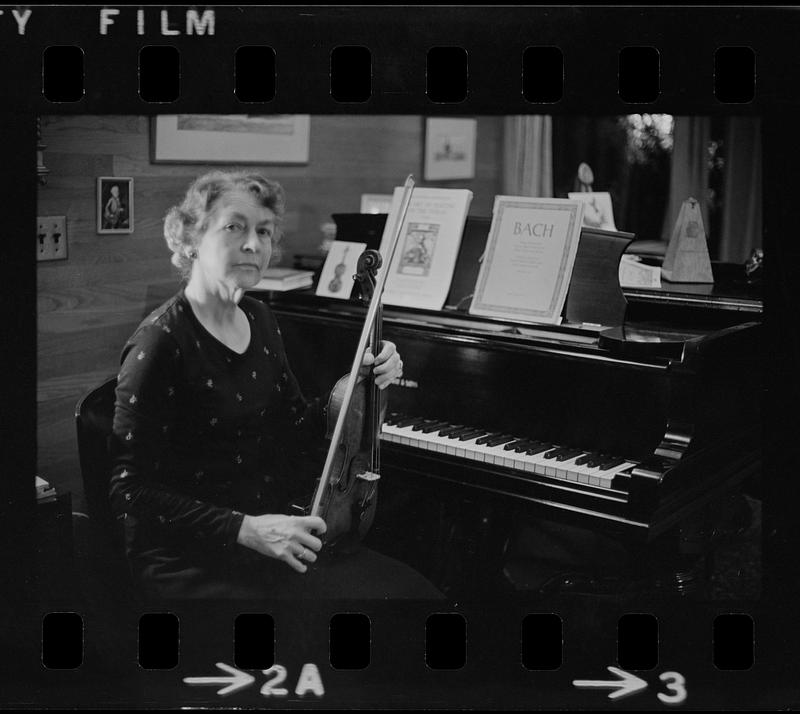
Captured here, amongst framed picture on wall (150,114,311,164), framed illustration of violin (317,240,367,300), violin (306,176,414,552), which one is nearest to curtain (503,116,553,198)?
framed picture on wall (150,114,311,164)

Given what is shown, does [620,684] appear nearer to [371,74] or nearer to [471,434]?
[471,434]

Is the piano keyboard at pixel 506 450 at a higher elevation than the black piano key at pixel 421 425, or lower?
lower

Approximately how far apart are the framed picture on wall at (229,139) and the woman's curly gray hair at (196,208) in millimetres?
172

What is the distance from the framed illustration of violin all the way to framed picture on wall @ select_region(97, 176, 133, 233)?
71 centimetres

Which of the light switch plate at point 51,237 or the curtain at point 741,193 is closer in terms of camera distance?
the light switch plate at point 51,237

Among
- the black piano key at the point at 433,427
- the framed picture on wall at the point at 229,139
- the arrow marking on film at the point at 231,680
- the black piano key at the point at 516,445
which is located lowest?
the arrow marking on film at the point at 231,680

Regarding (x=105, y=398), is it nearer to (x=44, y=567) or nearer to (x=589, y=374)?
(x=44, y=567)

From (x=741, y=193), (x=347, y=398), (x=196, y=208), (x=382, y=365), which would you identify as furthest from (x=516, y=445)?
(x=741, y=193)

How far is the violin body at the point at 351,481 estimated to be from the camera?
241cm

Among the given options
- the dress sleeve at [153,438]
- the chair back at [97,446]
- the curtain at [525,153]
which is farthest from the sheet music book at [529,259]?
the curtain at [525,153]

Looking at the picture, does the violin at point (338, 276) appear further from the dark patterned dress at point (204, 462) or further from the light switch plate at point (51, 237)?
the light switch plate at point (51, 237)

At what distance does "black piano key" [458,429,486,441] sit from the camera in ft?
A: 9.12

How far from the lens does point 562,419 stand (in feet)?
8.95

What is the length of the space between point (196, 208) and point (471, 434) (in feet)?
3.32
